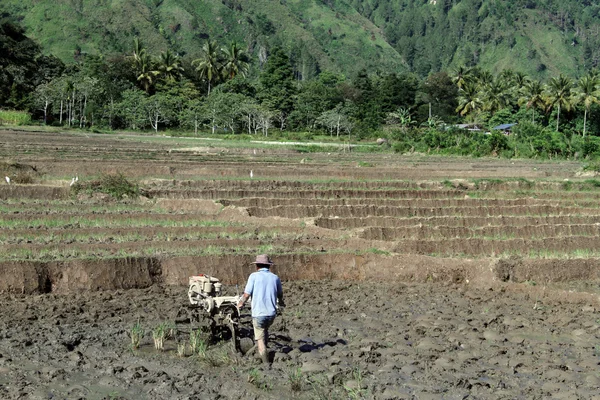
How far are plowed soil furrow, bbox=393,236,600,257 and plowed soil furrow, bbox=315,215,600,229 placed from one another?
2694mm

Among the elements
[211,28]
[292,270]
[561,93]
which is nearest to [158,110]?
[561,93]

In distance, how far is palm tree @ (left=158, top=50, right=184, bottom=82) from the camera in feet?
270

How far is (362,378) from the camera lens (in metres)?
9.72

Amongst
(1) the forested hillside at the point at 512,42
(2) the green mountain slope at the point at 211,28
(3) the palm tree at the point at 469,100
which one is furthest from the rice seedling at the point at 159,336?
(1) the forested hillside at the point at 512,42

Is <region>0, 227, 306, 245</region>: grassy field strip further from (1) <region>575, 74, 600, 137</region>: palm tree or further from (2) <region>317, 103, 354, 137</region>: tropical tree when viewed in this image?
(1) <region>575, 74, 600, 137</region>: palm tree

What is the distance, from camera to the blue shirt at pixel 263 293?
32.9 ft

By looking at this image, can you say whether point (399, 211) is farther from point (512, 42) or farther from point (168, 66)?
point (512, 42)

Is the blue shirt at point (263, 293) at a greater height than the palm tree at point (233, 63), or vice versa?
the palm tree at point (233, 63)

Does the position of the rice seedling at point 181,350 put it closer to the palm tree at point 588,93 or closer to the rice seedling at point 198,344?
the rice seedling at point 198,344

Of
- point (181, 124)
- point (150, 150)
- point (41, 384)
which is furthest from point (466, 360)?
point (181, 124)

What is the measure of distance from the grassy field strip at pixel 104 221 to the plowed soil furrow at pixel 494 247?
447 centimetres

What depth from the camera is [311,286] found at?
621 inches

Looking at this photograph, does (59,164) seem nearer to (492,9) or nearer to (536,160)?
(536,160)

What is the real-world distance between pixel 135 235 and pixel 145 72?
64962 millimetres
